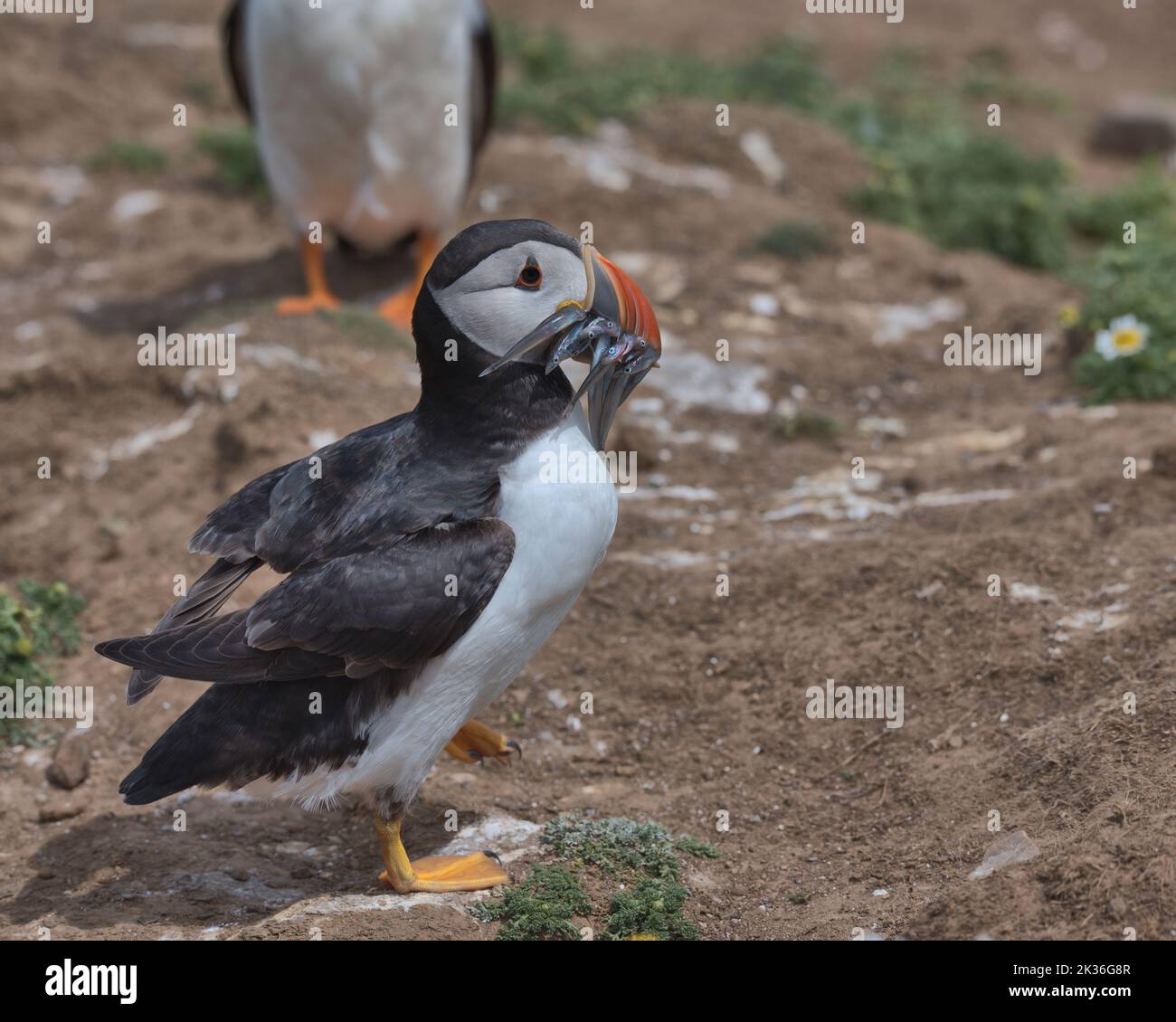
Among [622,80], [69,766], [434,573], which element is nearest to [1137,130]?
[622,80]

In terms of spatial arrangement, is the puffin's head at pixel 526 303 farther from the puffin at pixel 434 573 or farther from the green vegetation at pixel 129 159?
the green vegetation at pixel 129 159

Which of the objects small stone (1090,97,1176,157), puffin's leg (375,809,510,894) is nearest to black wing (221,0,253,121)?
puffin's leg (375,809,510,894)

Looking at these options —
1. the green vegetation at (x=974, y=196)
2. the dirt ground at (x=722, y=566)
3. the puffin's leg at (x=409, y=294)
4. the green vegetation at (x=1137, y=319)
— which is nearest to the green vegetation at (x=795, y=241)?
the dirt ground at (x=722, y=566)

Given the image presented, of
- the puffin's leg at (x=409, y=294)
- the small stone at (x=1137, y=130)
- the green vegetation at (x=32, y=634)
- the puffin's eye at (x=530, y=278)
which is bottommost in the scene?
the green vegetation at (x=32, y=634)

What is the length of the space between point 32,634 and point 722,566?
3019 mm

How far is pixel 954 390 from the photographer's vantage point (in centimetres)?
834

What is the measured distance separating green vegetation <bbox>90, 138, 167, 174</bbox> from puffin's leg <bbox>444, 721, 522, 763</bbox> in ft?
25.7

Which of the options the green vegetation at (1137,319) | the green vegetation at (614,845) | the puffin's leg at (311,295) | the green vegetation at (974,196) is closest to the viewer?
the green vegetation at (614,845)

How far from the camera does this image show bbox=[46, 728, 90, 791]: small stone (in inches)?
211

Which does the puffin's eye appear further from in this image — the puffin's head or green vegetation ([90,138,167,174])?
green vegetation ([90,138,167,174])

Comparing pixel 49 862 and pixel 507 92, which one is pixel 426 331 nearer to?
pixel 49 862

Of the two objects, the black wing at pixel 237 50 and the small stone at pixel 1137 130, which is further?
the small stone at pixel 1137 130

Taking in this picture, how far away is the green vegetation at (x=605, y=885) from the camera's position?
4.29 meters

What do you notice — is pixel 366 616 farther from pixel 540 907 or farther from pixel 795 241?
pixel 795 241
